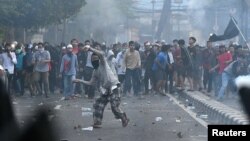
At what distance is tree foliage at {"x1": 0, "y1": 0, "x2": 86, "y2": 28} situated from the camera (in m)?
27.8

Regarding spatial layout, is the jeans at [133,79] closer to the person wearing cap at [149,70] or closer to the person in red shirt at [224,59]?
the person wearing cap at [149,70]

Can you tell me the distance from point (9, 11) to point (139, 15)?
5212cm

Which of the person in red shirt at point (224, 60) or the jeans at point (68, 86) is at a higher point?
the person in red shirt at point (224, 60)

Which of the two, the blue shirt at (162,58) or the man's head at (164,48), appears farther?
the blue shirt at (162,58)

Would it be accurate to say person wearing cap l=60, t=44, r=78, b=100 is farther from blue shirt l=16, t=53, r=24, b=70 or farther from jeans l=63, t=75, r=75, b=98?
blue shirt l=16, t=53, r=24, b=70

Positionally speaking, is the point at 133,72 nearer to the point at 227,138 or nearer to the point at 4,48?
the point at 4,48

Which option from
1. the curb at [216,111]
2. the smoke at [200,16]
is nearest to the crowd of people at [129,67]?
the curb at [216,111]

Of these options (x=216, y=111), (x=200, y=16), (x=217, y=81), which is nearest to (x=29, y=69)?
(x=217, y=81)

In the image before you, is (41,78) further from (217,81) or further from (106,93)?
(106,93)

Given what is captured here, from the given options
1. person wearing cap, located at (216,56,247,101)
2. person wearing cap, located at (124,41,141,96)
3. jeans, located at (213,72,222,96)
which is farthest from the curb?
person wearing cap, located at (124,41,141,96)

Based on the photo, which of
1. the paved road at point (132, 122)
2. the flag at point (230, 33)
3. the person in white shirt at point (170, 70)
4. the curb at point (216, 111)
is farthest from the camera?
the person in white shirt at point (170, 70)

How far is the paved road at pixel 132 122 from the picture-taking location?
42.2 ft

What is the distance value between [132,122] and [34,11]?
1719 cm

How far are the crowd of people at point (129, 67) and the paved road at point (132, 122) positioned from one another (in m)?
1.43
